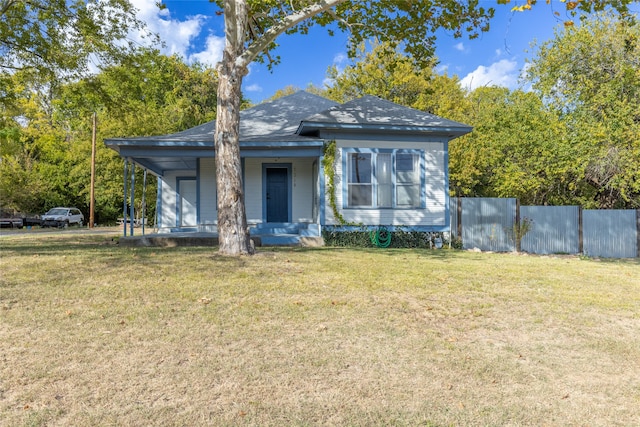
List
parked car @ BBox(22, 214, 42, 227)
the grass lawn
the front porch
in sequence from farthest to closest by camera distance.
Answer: parked car @ BBox(22, 214, 42, 227)
the front porch
the grass lawn

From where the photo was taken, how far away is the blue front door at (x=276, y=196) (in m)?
14.7

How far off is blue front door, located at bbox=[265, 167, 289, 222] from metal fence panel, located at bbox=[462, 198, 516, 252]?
6424mm

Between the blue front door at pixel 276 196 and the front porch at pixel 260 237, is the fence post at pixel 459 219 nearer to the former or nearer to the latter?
the front porch at pixel 260 237

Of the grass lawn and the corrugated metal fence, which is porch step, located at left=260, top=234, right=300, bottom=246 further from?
the corrugated metal fence

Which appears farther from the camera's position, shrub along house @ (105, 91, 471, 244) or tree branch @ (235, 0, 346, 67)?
shrub along house @ (105, 91, 471, 244)

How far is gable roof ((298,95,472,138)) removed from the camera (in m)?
12.5

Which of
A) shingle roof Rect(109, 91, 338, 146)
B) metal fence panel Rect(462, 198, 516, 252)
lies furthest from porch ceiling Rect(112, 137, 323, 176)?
metal fence panel Rect(462, 198, 516, 252)

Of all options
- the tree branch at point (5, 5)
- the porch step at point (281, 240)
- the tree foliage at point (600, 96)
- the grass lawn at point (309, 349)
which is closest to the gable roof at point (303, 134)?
the porch step at point (281, 240)

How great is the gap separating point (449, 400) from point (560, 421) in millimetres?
719

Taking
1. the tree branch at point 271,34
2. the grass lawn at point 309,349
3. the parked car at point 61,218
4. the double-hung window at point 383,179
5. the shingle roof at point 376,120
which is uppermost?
the tree branch at point 271,34

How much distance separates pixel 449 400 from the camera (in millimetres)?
2949

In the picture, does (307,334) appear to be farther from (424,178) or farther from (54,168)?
(54,168)

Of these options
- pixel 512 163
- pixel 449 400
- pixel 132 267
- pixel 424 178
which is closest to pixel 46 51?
pixel 132 267

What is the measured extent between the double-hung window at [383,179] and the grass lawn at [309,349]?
6.36 m
